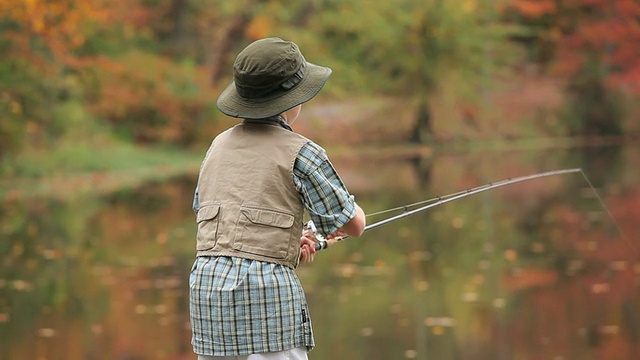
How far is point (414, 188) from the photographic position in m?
17.7

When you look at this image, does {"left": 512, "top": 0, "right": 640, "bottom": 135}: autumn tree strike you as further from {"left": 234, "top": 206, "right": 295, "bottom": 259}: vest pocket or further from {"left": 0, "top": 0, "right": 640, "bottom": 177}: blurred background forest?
{"left": 234, "top": 206, "right": 295, "bottom": 259}: vest pocket

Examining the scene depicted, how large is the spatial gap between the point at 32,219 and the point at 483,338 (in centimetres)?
905

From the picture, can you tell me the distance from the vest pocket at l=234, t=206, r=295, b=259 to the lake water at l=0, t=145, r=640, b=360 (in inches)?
131

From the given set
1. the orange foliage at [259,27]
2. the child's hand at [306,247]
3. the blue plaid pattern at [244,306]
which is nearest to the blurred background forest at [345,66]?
the orange foliage at [259,27]

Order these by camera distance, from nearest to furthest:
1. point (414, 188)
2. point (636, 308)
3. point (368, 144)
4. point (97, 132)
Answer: point (636, 308) → point (414, 188) → point (97, 132) → point (368, 144)

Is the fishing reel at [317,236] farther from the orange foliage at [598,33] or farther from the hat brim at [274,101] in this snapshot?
the orange foliage at [598,33]

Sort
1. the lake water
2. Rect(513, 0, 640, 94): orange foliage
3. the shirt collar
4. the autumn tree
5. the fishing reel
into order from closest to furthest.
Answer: the shirt collar
the fishing reel
the lake water
the autumn tree
Rect(513, 0, 640, 94): orange foliage

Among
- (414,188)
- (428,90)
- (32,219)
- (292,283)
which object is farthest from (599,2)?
(292,283)

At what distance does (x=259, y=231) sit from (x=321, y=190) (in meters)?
0.20

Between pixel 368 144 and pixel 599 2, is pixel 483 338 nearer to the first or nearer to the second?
pixel 368 144

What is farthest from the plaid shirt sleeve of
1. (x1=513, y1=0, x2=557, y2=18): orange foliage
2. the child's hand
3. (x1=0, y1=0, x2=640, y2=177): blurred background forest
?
(x1=513, y1=0, x2=557, y2=18): orange foliage

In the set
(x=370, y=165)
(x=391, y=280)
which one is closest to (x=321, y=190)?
(x=391, y=280)

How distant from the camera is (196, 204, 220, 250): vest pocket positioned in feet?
11.3

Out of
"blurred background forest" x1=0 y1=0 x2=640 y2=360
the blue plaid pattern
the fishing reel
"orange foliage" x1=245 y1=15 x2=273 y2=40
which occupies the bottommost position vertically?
the blue plaid pattern
